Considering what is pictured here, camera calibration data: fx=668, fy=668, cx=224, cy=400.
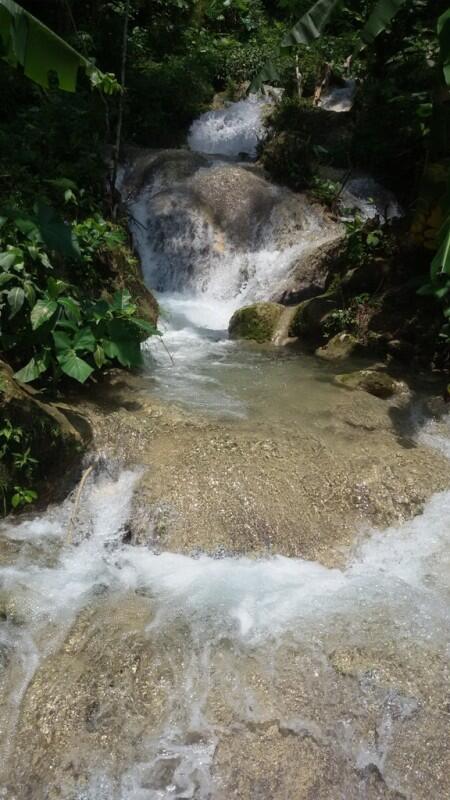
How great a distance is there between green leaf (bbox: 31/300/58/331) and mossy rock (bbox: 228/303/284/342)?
4338mm

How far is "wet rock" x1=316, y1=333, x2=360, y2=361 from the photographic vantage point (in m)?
8.40

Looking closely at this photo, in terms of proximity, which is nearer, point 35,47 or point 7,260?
point 35,47

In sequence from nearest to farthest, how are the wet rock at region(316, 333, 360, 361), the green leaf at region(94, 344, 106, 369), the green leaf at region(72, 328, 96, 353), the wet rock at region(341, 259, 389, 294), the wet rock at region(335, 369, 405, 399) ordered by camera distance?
the green leaf at region(72, 328, 96, 353), the green leaf at region(94, 344, 106, 369), the wet rock at region(335, 369, 405, 399), the wet rock at region(316, 333, 360, 361), the wet rock at region(341, 259, 389, 294)

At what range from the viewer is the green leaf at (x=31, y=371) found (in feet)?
17.9

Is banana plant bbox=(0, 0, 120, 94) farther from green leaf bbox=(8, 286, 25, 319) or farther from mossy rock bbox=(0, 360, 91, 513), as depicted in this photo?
mossy rock bbox=(0, 360, 91, 513)

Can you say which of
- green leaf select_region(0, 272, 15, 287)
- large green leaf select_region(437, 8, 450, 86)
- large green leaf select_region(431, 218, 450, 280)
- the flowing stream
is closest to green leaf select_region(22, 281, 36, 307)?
green leaf select_region(0, 272, 15, 287)

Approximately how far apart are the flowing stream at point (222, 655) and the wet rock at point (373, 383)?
912mm

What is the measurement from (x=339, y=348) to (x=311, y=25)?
12.1ft

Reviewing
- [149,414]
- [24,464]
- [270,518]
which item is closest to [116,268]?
[149,414]

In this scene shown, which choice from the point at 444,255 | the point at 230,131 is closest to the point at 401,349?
the point at 444,255

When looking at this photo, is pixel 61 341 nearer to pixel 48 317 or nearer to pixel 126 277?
pixel 48 317

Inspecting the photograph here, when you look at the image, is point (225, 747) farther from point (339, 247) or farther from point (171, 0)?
point (171, 0)

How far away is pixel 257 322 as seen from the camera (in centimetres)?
957

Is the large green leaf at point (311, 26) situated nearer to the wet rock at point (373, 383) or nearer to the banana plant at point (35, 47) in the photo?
the banana plant at point (35, 47)
